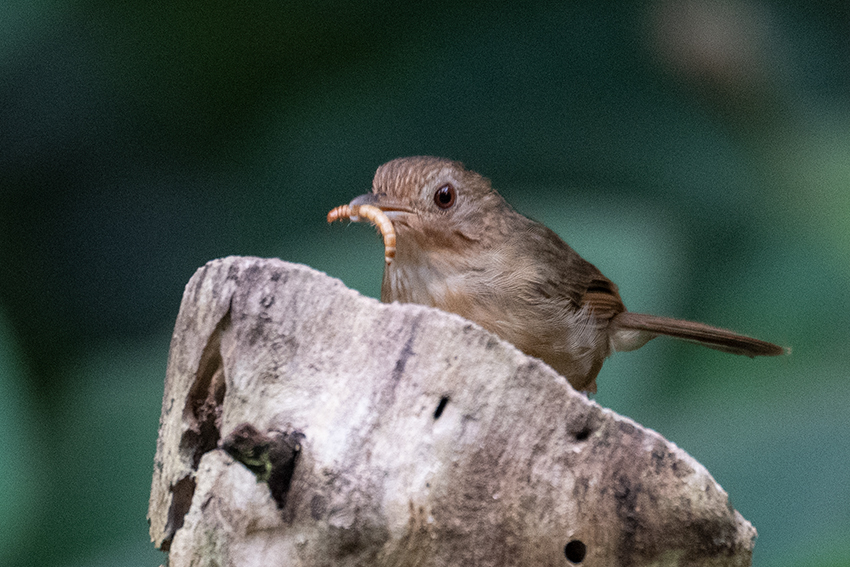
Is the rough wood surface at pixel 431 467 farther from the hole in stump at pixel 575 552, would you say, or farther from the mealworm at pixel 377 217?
the mealworm at pixel 377 217

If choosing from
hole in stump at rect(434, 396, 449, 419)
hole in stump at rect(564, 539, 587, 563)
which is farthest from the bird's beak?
hole in stump at rect(564, 539, 587, 563)

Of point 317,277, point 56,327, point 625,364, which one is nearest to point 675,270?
point 625,364

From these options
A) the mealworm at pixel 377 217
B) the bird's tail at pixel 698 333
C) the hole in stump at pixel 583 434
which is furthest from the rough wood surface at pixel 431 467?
the bird's tail at pixel 698 333

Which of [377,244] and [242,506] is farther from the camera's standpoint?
[377,244]

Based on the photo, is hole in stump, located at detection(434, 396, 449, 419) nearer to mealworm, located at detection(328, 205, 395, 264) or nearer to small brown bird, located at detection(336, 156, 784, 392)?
mealworm, located at detection(328, 205, 395, 264)

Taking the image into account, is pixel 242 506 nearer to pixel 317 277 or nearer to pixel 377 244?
pixel 317 277
